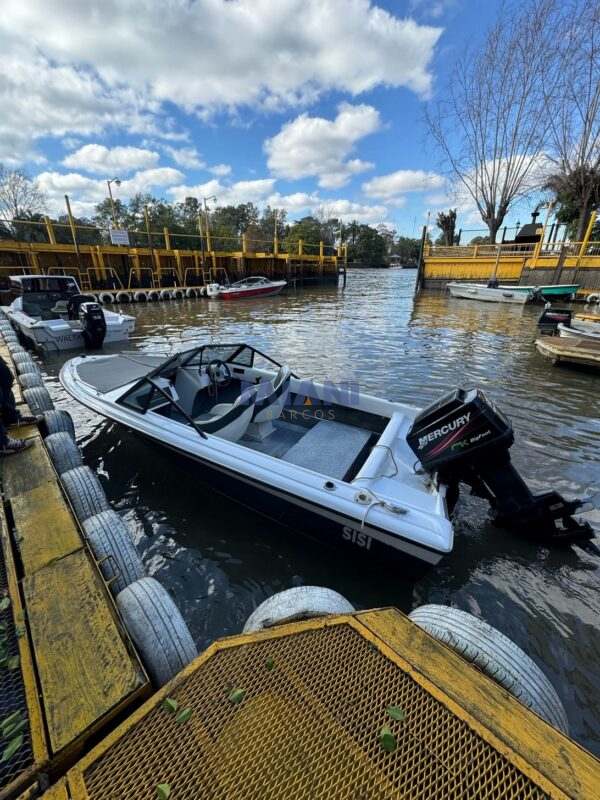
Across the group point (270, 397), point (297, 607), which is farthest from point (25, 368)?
point (297, 607)

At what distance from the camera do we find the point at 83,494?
2.75m

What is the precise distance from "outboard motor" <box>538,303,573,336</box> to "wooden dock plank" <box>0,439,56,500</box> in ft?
38.6

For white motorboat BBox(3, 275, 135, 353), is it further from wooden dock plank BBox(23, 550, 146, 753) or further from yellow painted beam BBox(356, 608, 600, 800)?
yellow painted beam BBox(356, 608, 600, 800)

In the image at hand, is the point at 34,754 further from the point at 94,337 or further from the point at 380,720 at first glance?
the point at 94,337

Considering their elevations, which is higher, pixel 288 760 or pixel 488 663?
pixel 288 760

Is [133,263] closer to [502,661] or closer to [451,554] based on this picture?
[451,554]

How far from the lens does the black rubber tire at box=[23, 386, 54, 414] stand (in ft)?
14.6

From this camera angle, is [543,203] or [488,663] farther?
[543,203]

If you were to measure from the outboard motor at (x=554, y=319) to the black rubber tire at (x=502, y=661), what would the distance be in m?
10.6

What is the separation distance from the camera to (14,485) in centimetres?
269

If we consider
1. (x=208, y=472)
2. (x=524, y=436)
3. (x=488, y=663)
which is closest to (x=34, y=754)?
(x=488, y=663)

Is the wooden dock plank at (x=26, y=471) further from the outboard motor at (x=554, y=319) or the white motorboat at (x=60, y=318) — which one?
the outboard motor at (x=554, y=319)

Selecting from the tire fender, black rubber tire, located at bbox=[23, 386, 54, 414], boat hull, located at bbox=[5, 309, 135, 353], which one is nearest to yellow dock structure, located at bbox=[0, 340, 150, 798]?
the tire fender

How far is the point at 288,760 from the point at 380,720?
12.7 inches
